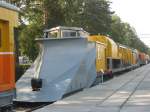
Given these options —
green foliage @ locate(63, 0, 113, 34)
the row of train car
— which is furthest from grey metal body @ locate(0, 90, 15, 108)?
green foliage @ locate(63, 0, 113, 34)

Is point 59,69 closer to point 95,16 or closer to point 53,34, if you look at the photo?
point 53,34

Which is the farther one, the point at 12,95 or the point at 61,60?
the point at 61,60

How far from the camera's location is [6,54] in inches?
478

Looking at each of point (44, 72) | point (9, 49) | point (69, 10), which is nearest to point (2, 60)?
point (9, 49)

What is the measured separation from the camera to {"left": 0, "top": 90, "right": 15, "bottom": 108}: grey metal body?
1184 centimetres

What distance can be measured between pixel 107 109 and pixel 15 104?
6.89 meters

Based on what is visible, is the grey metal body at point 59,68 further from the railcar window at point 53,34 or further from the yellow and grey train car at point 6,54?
the yellow and grey train car at point 6,54

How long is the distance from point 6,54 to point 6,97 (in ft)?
3.35

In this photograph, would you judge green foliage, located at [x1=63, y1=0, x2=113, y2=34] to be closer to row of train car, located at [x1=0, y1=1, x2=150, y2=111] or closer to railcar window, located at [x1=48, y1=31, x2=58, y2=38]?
railcar window, located at [x1=48, y1=31, x2=58, y2=38]

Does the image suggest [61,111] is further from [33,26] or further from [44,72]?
[33,26]

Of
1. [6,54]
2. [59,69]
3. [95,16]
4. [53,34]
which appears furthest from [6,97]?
[95,16]

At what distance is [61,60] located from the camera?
2380 centimetres

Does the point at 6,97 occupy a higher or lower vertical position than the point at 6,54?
lower

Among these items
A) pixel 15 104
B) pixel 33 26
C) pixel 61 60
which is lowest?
pixel 15 104
